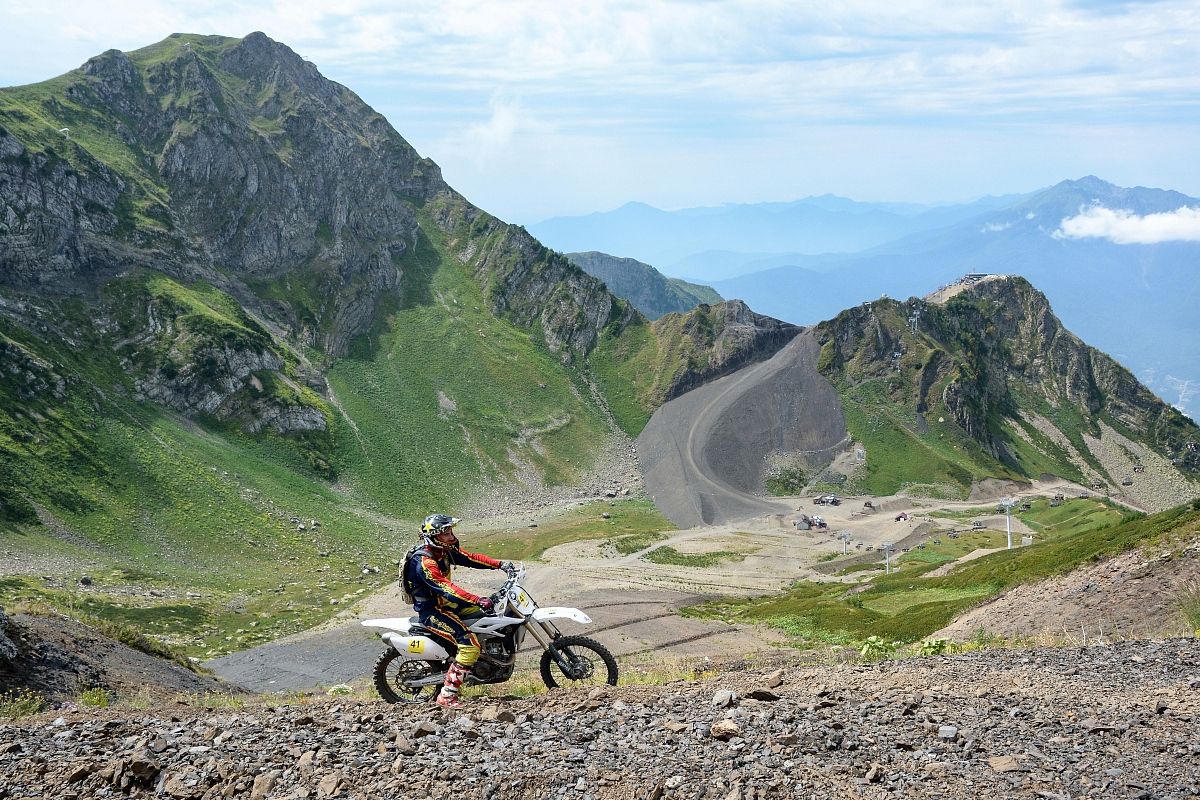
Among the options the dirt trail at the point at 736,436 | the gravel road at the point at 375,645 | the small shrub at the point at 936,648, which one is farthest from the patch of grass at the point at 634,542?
the small shrub at the point at 936,648

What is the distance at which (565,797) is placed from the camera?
9.86 metres

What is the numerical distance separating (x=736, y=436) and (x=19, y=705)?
391ft

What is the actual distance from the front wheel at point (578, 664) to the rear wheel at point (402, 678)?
Result: 88.3 inches

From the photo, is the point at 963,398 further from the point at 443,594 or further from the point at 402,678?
the point at 443,594

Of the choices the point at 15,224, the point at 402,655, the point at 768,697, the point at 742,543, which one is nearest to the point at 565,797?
the point at 768,697

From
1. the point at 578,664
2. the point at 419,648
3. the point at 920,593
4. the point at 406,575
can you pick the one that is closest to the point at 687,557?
the point at 920,593

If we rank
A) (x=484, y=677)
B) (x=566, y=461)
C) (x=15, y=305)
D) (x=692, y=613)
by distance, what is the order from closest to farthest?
(x=484, y=677) → (x=692, y=613) → (x=15, y=305) → (x=566, y=461)


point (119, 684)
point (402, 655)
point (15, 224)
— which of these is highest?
point (15, 224)

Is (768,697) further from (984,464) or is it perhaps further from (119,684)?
(984,464)

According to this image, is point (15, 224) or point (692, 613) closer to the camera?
point (692, 613)

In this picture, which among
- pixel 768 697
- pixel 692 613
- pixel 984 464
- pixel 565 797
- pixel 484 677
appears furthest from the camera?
pixel 984 464

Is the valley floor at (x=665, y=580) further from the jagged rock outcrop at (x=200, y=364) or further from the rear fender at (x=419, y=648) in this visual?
the jagged rock outcrop at (x=200, y=364)

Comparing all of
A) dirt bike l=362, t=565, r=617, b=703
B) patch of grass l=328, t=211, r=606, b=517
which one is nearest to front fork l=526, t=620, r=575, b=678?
dirt bike l=362, t=565, r=617, b=703

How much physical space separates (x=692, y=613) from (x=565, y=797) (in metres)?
52.7
